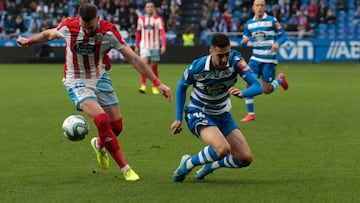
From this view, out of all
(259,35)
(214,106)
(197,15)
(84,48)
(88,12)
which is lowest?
(197,15)

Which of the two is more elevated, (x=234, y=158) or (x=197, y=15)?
(x=234, y=158)

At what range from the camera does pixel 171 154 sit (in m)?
10.2

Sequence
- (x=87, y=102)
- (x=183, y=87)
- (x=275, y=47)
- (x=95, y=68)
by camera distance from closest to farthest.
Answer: (x=183, y=87)
(x=87, y=102)
(x=95, y=68)
(x=275, y=47)

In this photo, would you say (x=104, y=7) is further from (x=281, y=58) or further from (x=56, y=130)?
(x=56, y=130)

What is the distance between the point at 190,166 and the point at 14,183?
1717 mm

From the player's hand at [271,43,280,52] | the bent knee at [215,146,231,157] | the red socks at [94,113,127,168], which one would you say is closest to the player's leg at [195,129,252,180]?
the bent knee at [215,146,231,157]

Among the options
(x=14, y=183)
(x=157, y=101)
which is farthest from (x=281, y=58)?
(x=14, y=183)

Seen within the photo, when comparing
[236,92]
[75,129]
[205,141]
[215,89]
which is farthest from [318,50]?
[236,92]

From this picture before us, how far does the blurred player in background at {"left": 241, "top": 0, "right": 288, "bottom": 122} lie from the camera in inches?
586

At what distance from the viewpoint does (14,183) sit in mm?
8109

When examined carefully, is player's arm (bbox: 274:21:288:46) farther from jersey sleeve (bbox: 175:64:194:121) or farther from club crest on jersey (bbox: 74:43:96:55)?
jersey sleeve (bbox: 175:64:194:121)

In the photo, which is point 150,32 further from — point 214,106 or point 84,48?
point 214,106

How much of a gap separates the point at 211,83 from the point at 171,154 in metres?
2.21

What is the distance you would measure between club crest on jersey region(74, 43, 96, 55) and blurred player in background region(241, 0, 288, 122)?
6.59m
